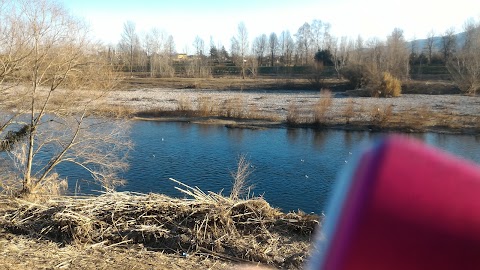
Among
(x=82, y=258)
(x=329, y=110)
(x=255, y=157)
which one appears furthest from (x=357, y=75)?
(x=82, y=258)

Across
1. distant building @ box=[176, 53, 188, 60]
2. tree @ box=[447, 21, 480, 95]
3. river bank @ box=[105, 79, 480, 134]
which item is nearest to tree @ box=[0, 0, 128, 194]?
river bank @ box=[105, 79, 480, 134]

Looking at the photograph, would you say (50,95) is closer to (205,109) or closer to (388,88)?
Answer: (205,109)

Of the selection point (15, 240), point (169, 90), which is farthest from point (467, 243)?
point (169, 90)

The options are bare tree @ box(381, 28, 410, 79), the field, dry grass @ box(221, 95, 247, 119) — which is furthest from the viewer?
bare tree @ box(381, 28, 410, 79)

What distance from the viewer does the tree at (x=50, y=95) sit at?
46.6 ft

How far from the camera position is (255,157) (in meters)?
20.7

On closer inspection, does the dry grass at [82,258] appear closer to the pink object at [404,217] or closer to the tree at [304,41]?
the pink object at [404,217]

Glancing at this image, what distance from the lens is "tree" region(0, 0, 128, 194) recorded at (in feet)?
46.6

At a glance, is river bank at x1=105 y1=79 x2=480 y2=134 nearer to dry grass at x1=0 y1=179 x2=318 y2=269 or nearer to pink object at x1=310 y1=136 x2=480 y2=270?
dry grass at x1=0 y1=179 x2=318 y2=269

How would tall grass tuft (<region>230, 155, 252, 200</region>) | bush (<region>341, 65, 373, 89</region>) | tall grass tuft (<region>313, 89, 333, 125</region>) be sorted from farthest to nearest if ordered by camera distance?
bush (<region>341, 65, 373, 89</region>), tall grass tuft (<region>313, 89, 333, 125</region>), tall grass tuft (<region>230, 155, 252, 200</region>)

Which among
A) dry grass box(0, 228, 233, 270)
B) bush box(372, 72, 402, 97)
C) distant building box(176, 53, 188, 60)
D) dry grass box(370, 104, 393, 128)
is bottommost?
dry grass box(0, 228, 233, 270)

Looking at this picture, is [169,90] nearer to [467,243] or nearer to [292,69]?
[292,69]

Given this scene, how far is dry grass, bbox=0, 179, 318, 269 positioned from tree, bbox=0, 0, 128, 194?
878cm

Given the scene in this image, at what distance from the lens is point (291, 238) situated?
6.50m
